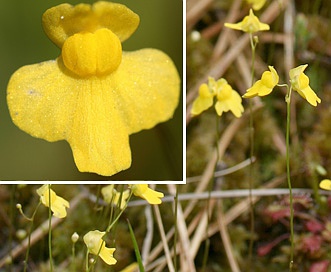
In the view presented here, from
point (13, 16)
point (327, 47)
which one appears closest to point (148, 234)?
point (13, 16)

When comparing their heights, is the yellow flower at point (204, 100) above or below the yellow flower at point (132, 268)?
above

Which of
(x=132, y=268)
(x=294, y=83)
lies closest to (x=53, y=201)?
(x=132, y=268)

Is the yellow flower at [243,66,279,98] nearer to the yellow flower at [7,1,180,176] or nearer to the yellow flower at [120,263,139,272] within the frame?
the yellow flower at [7,1,180,176]

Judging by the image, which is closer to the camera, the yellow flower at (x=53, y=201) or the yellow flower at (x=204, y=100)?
the yellow flower at (x=53, y=201)

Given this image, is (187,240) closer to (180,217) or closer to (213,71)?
(180,217)

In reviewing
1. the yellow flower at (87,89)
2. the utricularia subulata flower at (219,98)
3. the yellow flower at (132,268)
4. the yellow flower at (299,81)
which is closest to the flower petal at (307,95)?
the yellow flower at (299,81)

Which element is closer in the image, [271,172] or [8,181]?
[8,181]

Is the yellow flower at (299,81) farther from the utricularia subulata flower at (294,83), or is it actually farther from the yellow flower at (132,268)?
the yellow flower at (132,268)
